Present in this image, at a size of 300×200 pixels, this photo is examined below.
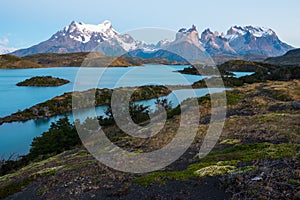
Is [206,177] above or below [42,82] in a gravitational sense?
below

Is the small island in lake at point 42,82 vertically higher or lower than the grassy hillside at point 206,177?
higher

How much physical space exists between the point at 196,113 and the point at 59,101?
274 ft

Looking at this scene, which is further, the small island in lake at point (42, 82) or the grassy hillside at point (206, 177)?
the small island in lake at point (42, 82)

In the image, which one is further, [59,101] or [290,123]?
[59,101]

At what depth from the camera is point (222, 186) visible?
12672 millimetres

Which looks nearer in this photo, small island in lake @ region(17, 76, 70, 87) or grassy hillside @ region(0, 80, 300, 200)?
grassy hillside @ region(0, 80, 300, 200)

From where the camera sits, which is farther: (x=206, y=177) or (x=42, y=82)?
(x=42, y=82)

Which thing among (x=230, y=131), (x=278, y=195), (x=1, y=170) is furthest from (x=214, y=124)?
(x=1, y=170)

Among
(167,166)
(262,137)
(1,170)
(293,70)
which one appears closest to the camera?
(167,166)

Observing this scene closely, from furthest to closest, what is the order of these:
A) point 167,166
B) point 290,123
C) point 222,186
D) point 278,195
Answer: point 290,123 < point 167,166 < point 222,186 < point 278,195

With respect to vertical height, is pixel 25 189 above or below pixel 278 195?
below

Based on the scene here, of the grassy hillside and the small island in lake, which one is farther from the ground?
the small island in lake

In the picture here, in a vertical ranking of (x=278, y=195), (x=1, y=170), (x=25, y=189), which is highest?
(x=278, y=195)

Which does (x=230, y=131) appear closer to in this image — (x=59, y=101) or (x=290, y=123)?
(x=290, y=123)
